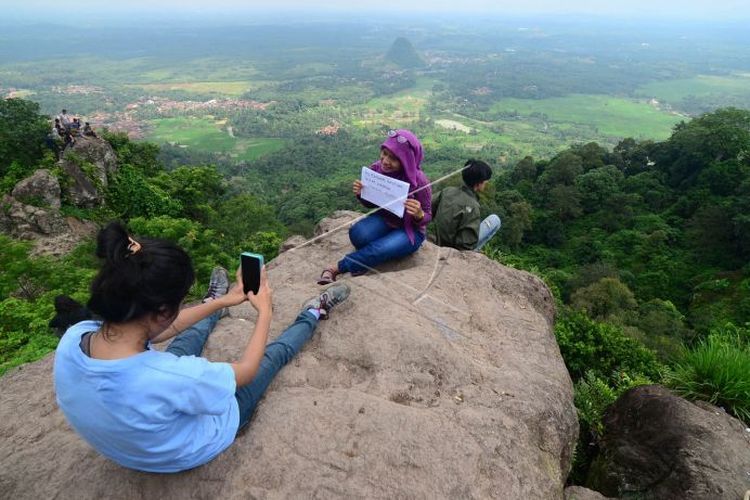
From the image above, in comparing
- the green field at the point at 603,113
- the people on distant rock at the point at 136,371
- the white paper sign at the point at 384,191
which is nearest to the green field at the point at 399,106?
the green field at the point at 603,113

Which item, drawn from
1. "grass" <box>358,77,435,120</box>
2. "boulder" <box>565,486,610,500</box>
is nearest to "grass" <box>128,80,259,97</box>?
"grass" <box>358,77,435,120</box>

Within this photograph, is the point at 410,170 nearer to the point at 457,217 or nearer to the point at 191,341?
the point at 457,217

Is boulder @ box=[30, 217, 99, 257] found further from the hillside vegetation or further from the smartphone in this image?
the smartphone

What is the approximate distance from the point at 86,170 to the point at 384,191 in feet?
39.0

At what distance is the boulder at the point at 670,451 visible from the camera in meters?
2.73

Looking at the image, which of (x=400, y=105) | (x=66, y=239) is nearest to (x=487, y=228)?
(x=66, y=239)

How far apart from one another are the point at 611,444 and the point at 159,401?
322 cm

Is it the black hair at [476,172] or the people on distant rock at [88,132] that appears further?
the people on distant rock at [88,132]

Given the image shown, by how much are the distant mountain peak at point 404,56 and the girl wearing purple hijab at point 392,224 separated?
16115 centimetres

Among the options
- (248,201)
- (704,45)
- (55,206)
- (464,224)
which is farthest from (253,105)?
(704,45)

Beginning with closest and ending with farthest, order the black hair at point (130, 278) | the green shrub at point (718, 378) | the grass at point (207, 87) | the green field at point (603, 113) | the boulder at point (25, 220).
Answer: the black hair at point (130, 278)
the green shrub at point (718, 378)
the boulder at point (25, 220)
the green field at point (603, 113)
the grass at point (207, 87)

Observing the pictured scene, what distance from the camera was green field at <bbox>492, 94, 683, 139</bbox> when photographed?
79.4 m

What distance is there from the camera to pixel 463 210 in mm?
5102

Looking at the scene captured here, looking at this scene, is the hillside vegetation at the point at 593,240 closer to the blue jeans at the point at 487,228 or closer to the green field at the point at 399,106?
the blue jeans at the point at 487,228
